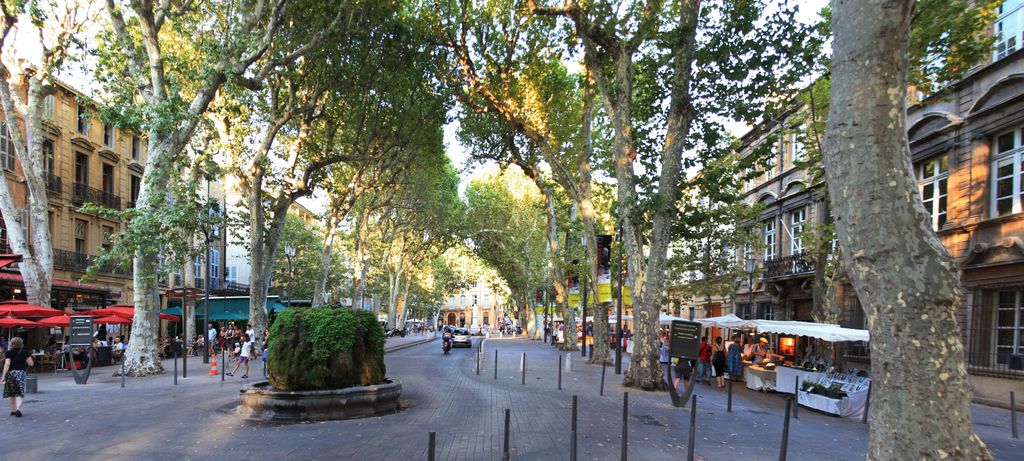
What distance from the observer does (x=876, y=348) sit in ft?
15.0

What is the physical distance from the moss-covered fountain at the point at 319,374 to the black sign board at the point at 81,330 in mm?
7078

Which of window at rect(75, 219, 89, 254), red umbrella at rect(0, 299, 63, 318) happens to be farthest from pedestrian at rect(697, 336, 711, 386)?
window at rect(75, 219, 89, 254)

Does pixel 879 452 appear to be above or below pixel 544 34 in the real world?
below

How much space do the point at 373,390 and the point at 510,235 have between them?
3641 centimetres

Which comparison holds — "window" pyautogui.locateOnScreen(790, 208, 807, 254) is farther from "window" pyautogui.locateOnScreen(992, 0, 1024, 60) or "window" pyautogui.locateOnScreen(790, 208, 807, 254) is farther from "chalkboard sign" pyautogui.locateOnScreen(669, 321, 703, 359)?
"chalkboard sign" pyautogui.locateOnScreen(669, 321, 703, 359)

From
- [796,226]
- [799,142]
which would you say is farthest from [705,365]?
[796,226]

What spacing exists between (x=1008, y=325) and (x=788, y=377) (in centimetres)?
574

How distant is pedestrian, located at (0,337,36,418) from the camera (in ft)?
33.4

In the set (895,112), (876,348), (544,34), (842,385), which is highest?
(544,34)

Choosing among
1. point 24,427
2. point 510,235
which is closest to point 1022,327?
point 24,427

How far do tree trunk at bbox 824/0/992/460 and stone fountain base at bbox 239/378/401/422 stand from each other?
27.3ft

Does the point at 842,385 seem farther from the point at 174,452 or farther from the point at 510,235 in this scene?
the point at 510,235

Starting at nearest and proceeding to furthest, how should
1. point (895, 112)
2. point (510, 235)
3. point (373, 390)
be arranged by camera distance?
point (895, 112) < point (373, 390) < point (510, 235)

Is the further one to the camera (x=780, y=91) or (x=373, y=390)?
(x=780, y=91)
